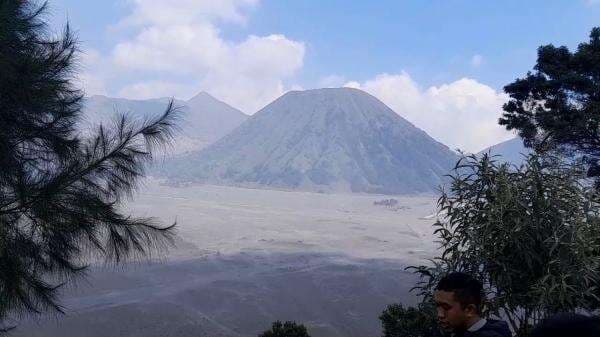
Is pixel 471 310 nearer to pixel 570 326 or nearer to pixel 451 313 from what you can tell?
pixel 451 313

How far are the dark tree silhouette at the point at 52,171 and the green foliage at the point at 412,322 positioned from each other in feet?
12.0

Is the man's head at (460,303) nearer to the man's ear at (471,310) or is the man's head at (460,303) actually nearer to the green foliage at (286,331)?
the man's ear at (471,310)

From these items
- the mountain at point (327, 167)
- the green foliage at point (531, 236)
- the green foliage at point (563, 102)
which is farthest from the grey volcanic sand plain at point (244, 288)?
the mountain at point (327, 167)

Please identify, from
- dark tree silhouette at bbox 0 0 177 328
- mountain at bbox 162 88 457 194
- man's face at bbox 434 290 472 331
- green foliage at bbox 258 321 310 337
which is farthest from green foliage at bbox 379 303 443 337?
mountain at bbox 162 88 457 194

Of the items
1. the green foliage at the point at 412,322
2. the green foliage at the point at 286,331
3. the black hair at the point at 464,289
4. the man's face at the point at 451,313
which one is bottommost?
the green foliage at the point at 286,331

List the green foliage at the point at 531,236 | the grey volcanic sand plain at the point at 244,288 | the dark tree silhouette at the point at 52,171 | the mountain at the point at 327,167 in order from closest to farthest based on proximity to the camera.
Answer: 1. the dark tree silhouette at the point at 52,171
2. the green foliage at the point at 531,236
3. the grey volcanic sand plain at the point at 244,288
4. the mountain at the point at 327,167

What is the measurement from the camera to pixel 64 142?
19.1 ft

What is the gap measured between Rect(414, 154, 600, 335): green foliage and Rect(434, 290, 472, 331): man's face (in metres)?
3.63

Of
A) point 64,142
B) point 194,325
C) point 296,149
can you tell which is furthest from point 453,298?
point 296,149

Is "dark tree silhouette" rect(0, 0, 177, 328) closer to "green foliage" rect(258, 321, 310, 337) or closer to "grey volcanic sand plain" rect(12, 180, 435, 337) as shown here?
"green foliage" rect(258, 321, 310, 337)

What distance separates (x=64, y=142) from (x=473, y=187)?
5269 mm

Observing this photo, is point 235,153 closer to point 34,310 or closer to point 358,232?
point 358,232

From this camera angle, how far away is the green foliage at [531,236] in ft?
19.1

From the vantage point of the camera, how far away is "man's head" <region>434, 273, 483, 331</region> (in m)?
2.47
